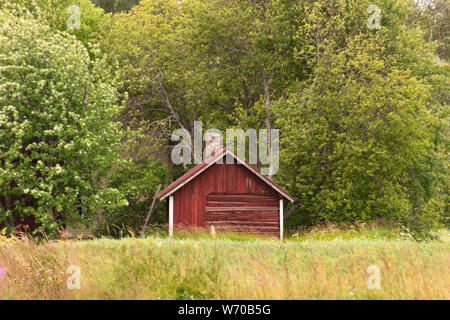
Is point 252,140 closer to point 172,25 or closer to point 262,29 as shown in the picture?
point 262,29

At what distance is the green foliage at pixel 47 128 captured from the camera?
21.8m

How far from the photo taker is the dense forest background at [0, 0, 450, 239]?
900 inches

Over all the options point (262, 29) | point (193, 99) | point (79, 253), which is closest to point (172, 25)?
point (193, 99)

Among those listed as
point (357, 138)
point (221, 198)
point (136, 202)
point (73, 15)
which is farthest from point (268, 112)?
point (73, 15)

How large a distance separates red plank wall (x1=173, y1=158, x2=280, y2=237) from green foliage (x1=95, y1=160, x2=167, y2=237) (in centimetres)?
657

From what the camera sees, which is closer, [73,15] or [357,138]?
[357,138]

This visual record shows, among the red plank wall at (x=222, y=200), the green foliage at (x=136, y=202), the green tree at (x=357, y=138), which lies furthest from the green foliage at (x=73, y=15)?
the green tree at (x=357, y=138)

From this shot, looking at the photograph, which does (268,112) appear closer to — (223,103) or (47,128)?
(223,103)

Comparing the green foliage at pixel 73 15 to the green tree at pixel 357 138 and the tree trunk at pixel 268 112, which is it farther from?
the green tree at pixel 357 138

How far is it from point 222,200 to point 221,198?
0.12 metres

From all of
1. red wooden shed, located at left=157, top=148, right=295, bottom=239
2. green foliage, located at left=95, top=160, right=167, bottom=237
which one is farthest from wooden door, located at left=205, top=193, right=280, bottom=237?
green foliage, located at left=95, top=160, right=167, bottom=237

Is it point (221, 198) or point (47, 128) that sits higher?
point (47, 128)

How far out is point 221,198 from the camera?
2425 centimetres
